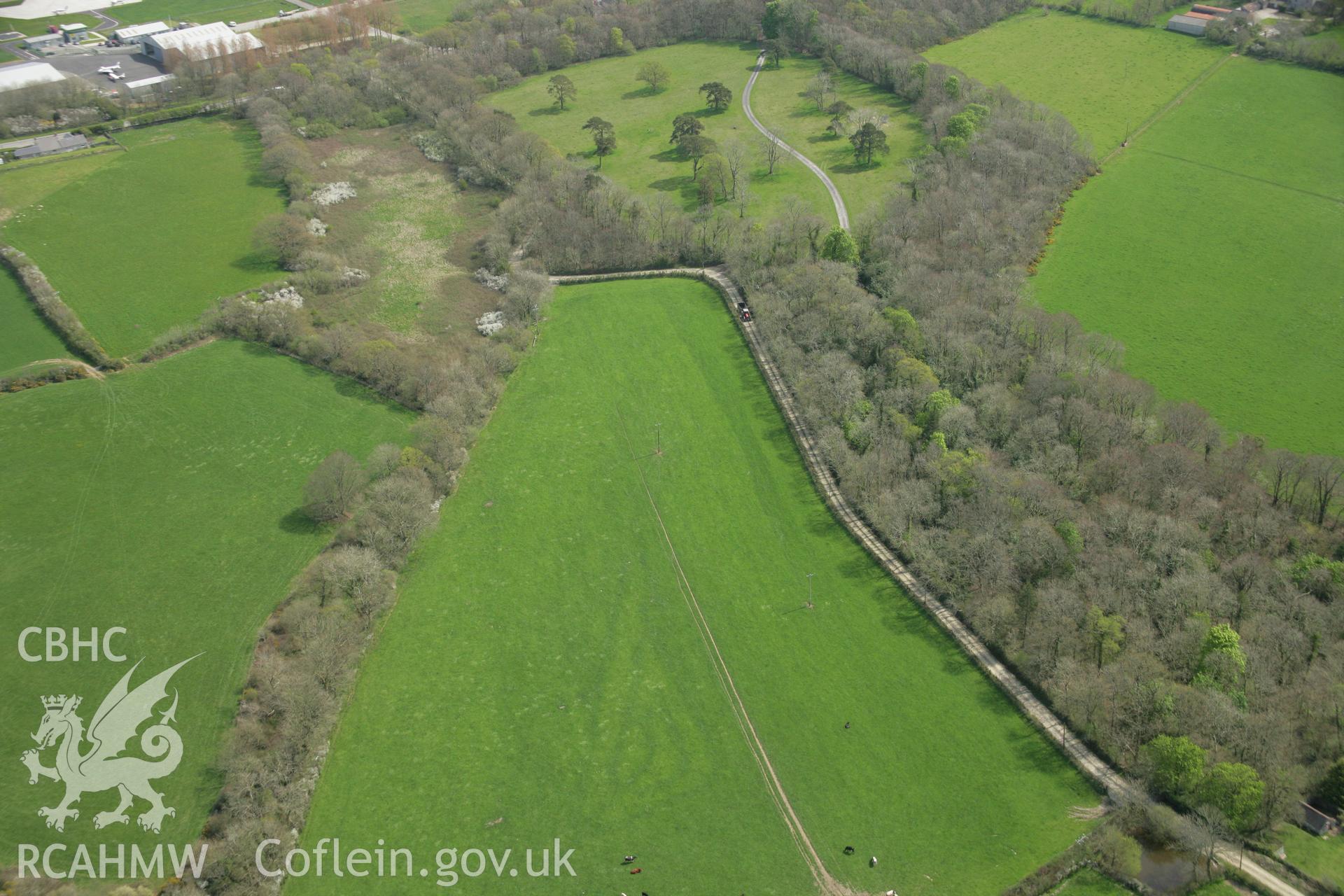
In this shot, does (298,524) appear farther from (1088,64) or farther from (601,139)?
(1088,64)

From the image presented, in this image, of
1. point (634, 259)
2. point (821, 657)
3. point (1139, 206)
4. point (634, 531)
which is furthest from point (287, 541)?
point (1139, 206)

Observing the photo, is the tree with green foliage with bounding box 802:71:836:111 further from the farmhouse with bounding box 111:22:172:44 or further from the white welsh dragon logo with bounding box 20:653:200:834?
the white welsh dragon logo with bounding box 20:653:200:834

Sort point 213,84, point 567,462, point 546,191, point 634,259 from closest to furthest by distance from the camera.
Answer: point 567,462 < point 634,259 < point 546,191 < point 213,84

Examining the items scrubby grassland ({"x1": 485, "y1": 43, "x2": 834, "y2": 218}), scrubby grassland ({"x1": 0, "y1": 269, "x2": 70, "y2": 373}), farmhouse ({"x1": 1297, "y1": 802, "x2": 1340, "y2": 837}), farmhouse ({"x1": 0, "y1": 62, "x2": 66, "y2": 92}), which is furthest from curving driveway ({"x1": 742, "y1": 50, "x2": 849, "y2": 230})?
farmhouse ({"x1": 0, "y1": 62, "x2": 66, "y2": 92})

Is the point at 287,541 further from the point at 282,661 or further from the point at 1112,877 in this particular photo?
the point at 1112,877

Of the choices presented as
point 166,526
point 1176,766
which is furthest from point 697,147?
point 1176,766

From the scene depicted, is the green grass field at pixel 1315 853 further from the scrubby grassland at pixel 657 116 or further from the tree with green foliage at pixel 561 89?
the tree with green foliage at pixel 561 89
